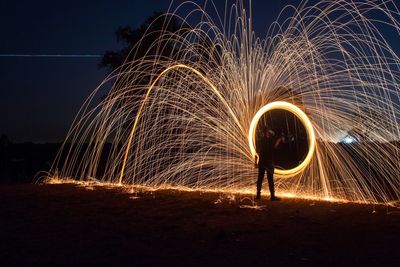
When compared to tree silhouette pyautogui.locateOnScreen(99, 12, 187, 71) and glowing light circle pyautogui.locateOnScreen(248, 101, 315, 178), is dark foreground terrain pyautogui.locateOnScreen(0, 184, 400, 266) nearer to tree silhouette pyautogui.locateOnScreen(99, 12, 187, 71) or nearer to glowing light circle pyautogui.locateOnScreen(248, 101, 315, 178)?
glowing light circle pyautogui.locateOnScreen(248, 101, 315, 178)

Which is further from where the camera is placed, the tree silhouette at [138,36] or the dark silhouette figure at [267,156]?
the tree silhouette at [138,36]

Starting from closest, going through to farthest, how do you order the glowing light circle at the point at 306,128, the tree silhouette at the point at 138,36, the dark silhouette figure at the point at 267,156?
the dark silhouette figure at the point at 267,156 < the glowing light circle at the point at 306,128 < the tree silhouette at the point at 138,36

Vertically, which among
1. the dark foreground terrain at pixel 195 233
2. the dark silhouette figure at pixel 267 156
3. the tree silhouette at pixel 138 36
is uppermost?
the tree silhouette at pixel 138 36

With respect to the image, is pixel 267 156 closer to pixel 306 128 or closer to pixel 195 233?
pixel 306 128

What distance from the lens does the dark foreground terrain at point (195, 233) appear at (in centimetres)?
505

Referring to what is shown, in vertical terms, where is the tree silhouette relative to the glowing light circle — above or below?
above

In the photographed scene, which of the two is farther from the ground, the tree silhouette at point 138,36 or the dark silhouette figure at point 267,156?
the tree silhouette at point 138,36

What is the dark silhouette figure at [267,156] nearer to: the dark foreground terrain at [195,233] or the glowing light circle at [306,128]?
the dark foreground terrain at [195,233]

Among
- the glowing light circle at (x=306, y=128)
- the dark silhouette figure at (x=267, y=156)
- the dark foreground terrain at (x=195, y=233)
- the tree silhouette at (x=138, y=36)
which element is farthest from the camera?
the tree silhouette at (x=138, y=36)

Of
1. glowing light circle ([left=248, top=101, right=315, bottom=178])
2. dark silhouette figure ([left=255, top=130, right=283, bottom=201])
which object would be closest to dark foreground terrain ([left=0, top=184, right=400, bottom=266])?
dark silhouette figure ([left=255, top=130, right=283, bottom=201])

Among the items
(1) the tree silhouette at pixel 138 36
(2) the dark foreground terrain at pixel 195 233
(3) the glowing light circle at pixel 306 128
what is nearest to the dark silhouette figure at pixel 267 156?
(2) the dark foreground terrain at pixel 195 233

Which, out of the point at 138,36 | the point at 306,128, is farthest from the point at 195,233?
the point at 138,36

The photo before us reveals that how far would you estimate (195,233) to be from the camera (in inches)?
251

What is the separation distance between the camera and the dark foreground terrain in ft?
16.6
